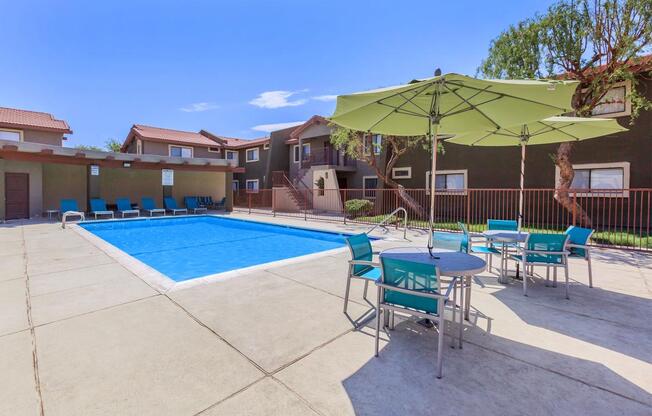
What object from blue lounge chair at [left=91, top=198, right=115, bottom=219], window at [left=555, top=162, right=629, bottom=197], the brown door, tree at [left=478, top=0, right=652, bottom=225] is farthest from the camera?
blue lounge chair at [left=91, top=198, right=115, bottom=219]

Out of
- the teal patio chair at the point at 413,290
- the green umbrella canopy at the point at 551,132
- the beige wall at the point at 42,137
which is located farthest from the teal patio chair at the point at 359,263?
the beige wall at the point at 42,137

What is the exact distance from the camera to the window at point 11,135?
16875 millimetres

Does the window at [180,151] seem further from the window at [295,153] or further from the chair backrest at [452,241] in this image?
the chair backrest at [452,241]

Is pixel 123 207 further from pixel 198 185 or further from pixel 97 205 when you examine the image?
pixel 198 185

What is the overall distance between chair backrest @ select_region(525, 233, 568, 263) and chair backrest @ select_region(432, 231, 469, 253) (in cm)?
88

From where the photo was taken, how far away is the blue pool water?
303 inches

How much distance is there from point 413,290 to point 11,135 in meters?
23.7

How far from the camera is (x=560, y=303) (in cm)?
392

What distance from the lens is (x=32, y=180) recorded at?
15203 mm

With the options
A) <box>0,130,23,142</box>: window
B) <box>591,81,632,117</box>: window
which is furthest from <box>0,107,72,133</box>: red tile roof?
<box>591,81,632,117</box>: window

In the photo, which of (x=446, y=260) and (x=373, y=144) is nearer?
(x=446, y=260)

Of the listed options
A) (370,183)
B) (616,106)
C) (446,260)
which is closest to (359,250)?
(446,260)

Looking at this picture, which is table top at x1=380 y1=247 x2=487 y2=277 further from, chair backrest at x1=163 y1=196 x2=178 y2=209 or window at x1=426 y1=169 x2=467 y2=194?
chair backrest at x1=163 y1=196 x2=178 y2=209

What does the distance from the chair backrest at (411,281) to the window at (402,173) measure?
13986mm
